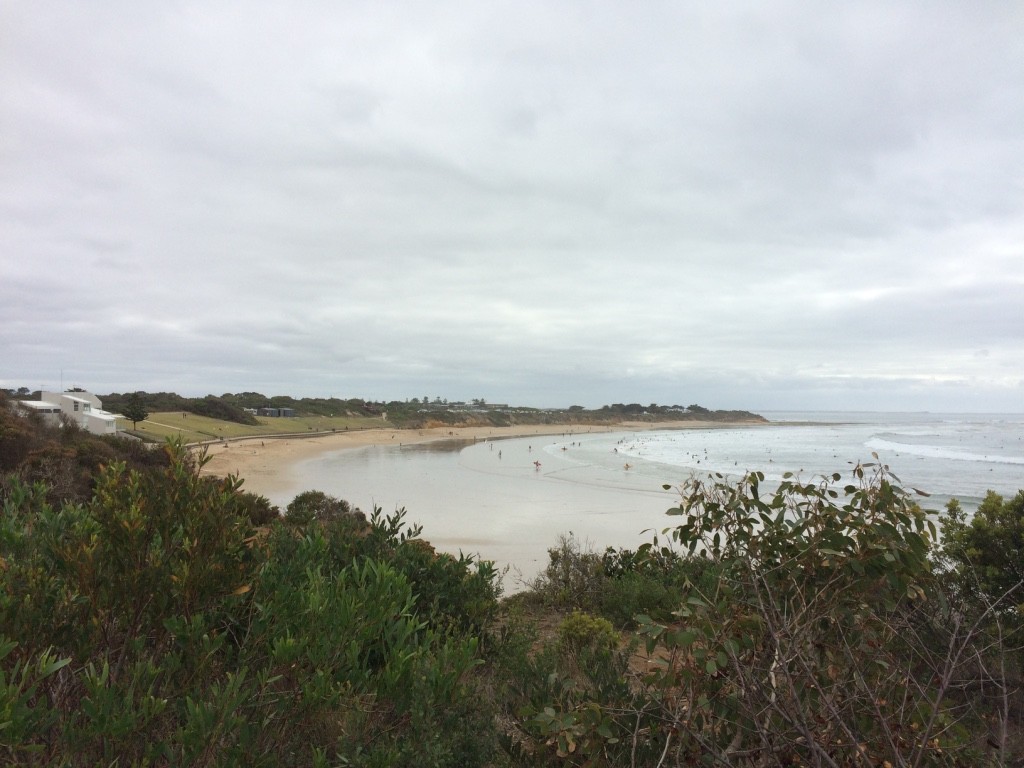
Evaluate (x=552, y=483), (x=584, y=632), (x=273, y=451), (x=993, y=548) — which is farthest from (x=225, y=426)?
(x=993, y=548)

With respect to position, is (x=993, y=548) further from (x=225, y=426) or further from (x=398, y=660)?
(x=225, y=426)

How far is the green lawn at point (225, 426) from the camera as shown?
143ft

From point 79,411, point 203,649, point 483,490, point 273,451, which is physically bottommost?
point 483,490

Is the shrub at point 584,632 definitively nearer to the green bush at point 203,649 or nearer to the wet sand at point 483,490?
the wet sand at point 483,490

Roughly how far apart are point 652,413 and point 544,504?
124039 millimetres

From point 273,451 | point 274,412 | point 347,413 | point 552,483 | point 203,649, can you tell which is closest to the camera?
point 203,649

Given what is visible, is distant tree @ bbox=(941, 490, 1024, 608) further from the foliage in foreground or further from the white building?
the white building

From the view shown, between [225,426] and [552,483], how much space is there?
38367mm

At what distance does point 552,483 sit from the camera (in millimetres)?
29516

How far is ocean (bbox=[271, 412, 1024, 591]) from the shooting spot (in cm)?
1733

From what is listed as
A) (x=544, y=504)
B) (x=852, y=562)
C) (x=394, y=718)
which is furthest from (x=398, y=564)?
(x=544, y=504)

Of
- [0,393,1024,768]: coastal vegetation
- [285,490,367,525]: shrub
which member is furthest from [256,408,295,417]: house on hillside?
[0,393,1024,768]: coastal vegetation

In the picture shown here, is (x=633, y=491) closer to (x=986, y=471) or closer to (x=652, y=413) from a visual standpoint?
(x=986, y=471)

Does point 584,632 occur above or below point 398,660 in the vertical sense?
below
